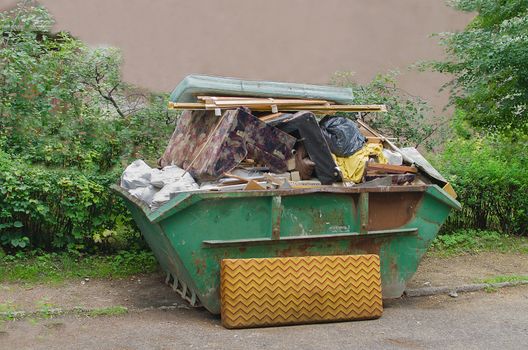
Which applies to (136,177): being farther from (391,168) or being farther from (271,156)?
(391,168)

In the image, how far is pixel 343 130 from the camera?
24.4 feet

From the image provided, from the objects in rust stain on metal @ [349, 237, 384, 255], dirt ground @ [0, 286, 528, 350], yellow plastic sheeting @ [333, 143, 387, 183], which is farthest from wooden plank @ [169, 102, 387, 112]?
dirt ground @ [0, 286, 528, 350]

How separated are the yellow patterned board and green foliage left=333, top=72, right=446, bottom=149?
4.09 m

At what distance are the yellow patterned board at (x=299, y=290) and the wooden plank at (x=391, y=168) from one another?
866 mm

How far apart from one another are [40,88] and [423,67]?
5.47m

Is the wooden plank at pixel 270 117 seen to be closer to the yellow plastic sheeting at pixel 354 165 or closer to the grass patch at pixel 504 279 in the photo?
the yellow plastic sheeting at pixel 354 165

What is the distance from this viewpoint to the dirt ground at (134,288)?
7.48 m

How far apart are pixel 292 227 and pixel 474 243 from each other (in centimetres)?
411

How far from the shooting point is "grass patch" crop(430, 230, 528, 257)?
389 inches

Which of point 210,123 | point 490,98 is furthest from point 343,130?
point 490,98

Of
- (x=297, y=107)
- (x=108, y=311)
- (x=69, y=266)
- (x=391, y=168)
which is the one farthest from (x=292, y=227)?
(x=69, y=266)

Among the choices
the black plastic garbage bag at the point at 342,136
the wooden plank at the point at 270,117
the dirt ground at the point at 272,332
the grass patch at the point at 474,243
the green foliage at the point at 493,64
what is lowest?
the dirt ground at the point at 272,332

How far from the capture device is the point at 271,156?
281 inches

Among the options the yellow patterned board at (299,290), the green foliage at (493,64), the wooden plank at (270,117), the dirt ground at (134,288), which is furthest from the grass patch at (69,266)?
the green foliage at (493,64)
